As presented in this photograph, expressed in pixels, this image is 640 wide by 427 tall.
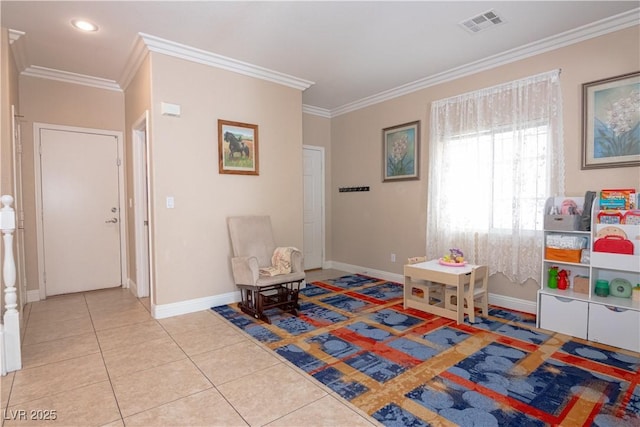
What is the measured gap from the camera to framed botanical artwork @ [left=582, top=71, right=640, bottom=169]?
8.99 feet

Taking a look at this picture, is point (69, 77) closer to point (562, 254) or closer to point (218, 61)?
point (218, 61)

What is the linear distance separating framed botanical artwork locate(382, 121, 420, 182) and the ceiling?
77 cm

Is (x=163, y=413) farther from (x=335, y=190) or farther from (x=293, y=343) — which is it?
(x=335, y=190)

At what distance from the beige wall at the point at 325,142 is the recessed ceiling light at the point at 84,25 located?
10.1ft

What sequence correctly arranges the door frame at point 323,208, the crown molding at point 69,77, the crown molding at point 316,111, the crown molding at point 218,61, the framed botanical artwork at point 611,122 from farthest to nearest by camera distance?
the door frame at point 323,208, the crown molding at point 316,111, the crown molding at point 69,77, the crown molding at point 218,61, the framed botanical artwork at point 611,122

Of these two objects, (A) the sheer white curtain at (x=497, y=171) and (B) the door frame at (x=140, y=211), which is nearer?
(A) the sheer white curtain at (x=497, y=171)

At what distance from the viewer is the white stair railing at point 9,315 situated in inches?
87.9

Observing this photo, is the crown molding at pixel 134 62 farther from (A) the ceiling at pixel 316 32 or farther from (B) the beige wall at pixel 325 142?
(B) the beige wall at pixel 325 142

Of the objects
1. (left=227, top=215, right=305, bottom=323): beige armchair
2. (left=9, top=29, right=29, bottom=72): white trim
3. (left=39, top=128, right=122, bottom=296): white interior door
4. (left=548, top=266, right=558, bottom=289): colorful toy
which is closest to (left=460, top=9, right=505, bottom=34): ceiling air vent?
(left=548, top=266, right=558, bottom=289): colorful toy

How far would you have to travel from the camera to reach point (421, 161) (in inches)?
172

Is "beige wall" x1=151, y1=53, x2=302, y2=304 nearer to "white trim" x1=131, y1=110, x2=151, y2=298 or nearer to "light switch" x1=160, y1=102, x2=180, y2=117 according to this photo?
"light switch" x1=160, y1=102, x2=180, y2=117

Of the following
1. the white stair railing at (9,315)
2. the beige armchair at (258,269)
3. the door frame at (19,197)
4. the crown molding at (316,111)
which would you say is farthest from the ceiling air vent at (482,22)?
the door frame at (19,197)

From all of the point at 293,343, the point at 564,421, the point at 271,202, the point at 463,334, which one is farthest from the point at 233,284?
the point at 564,421

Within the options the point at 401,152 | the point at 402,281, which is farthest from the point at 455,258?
the point at 401,152
